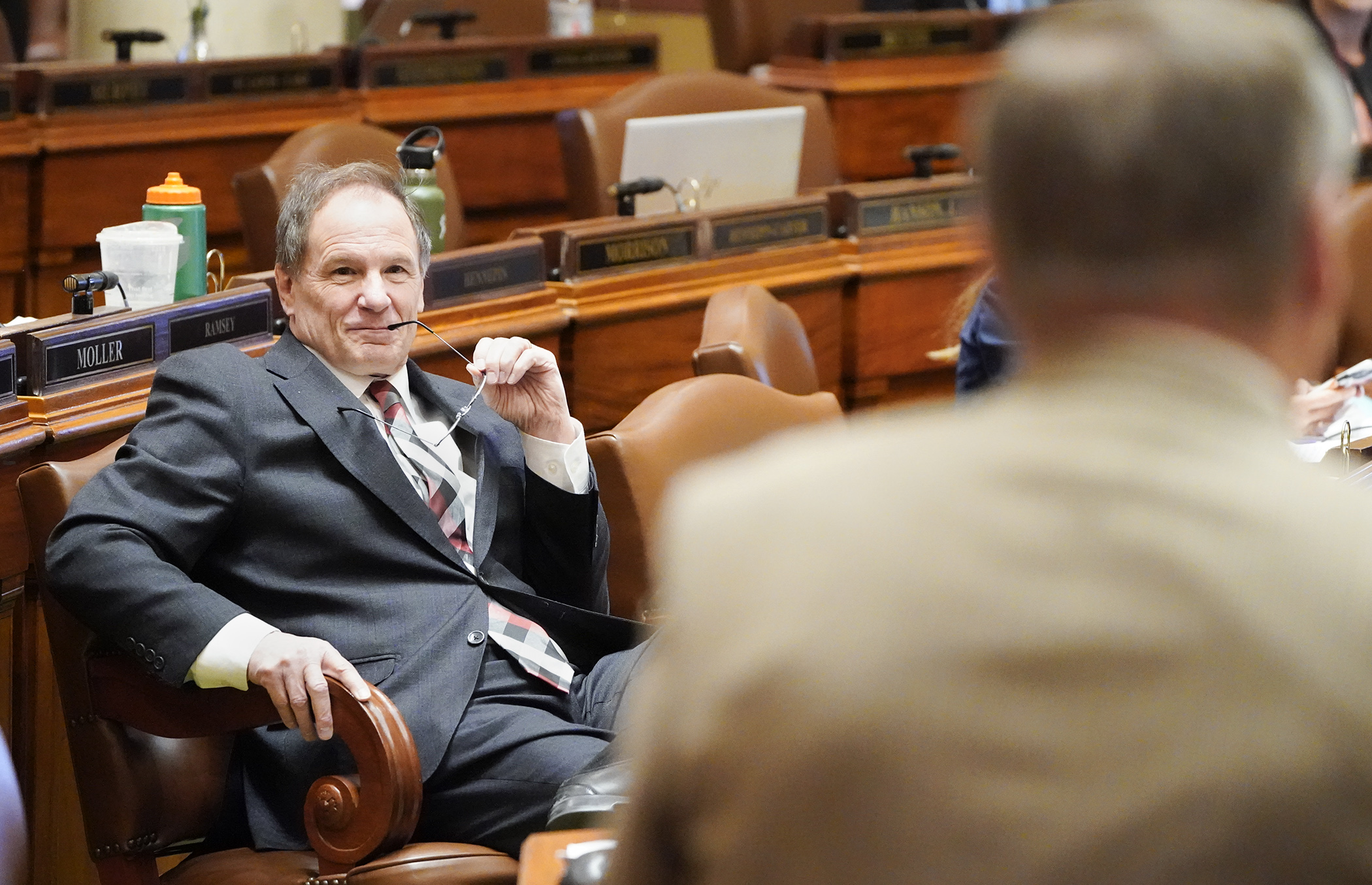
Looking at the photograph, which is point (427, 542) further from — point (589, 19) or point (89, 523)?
point (589, 19)

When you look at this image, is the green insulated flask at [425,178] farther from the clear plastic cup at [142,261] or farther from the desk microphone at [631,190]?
the clear plastic cup at [142,261]

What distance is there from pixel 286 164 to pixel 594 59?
179 cm

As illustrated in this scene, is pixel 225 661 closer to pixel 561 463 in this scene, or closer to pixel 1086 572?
pixel 561 463

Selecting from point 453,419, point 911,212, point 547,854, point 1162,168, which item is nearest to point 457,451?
point 453,419

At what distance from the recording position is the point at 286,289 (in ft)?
6.92

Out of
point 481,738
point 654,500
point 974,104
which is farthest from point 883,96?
point 974,104

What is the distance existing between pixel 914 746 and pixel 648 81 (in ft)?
10.7

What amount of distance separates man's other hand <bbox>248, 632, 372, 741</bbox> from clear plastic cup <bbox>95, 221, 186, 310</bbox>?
0.84 m

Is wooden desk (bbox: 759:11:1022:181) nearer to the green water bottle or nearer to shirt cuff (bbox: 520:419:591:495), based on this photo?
the green water bottle

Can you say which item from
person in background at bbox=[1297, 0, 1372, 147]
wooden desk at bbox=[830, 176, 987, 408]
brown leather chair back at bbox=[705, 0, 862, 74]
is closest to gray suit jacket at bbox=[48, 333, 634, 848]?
wooden desk at bbox=[830, 176, 987, 408]

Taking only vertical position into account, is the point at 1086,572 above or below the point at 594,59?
below

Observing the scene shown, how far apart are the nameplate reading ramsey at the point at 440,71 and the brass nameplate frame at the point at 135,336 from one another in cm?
209

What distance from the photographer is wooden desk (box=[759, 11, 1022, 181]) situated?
4.58m

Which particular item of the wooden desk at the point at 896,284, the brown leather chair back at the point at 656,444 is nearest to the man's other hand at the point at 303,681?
the brown leather chair back at the point at 656,444
